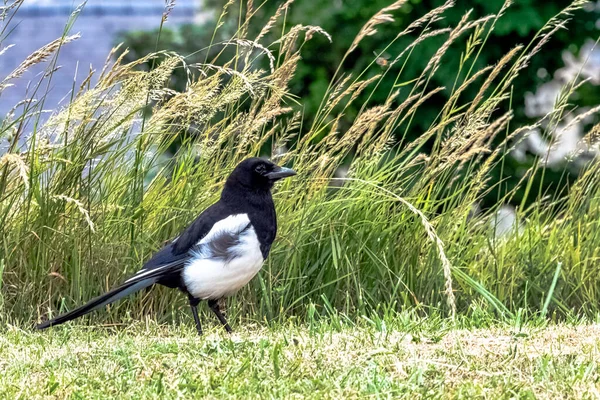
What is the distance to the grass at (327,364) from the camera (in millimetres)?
3451

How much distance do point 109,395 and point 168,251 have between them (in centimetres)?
132

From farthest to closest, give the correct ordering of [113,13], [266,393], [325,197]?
[113,13]
[325,197]
[266,393]

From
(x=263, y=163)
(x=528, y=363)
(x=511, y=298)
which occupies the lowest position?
(x=511, y=298)

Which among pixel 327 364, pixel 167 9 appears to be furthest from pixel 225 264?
pixel 167 9

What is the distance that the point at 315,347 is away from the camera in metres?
3.91

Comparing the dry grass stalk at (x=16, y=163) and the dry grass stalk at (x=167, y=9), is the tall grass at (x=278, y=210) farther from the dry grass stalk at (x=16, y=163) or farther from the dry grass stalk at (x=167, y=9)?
the dry grass stalk at (x=167, y=9)

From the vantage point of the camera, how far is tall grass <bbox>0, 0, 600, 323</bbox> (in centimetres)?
506

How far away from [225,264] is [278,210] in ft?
2.98

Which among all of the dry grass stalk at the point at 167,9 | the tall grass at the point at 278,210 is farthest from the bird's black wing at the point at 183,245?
the dry grass stalk at the point at 167,9

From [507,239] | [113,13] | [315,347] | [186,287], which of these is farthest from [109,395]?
[113,13]

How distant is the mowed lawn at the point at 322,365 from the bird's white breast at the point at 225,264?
32 cm

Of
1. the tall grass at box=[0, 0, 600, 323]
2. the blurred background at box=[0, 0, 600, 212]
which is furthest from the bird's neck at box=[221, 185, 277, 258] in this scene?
the blurred background at box=[0, 0, 600, 212]

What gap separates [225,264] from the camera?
15.1 ft

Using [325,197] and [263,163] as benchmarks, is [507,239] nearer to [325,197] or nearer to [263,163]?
[325,197]
